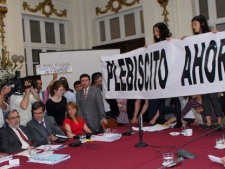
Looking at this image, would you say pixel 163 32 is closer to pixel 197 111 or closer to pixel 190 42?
pixel 190 42

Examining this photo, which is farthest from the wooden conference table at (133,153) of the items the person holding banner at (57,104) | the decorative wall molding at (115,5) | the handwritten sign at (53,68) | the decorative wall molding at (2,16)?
the decorative wall molding at (115,5)

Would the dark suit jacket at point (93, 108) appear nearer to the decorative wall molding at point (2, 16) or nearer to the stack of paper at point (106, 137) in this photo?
the stack of paper at point (106, 137)

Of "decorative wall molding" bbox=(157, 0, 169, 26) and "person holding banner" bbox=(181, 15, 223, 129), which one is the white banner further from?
"decorative wall molding" bbox=(157, 0, 169, 26)

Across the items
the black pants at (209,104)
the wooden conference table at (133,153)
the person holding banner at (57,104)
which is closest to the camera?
the wooden conference table at (133,153)

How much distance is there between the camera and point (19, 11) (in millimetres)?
6711

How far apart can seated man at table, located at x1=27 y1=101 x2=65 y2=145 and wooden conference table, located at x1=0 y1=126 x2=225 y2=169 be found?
0.42 meters

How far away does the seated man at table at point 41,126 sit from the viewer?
3201 millimetres

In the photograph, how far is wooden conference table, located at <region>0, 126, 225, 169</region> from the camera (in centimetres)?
195

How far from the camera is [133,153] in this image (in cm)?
228

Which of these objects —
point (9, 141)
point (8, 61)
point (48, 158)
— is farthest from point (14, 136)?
point (8, 61)

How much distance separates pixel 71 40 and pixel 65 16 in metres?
0.66

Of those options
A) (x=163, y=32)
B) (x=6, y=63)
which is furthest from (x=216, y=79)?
(x=6, y=63)

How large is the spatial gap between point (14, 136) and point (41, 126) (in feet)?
1.08

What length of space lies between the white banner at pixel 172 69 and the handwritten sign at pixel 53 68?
221 centimetres
